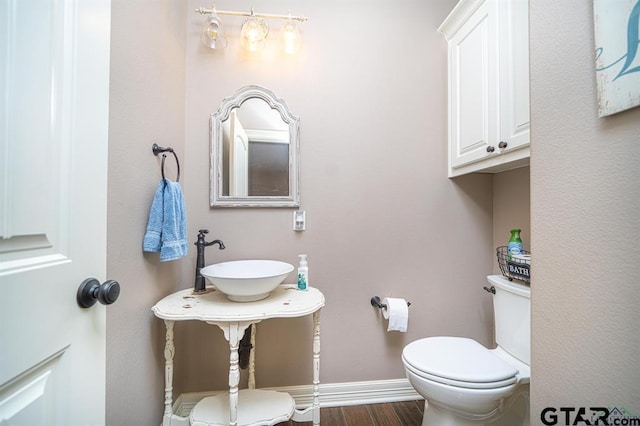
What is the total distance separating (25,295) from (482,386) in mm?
1356

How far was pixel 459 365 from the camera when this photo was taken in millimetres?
1019

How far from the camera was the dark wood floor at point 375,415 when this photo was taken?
1310 millimetres

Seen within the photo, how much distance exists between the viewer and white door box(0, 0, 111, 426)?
40 centimetres

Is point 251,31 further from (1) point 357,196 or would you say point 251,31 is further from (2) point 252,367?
(2) point 252,367

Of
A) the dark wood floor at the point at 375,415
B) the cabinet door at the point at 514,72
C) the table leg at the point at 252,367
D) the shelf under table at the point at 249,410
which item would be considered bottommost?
the dark wood floor at the point at 375,415

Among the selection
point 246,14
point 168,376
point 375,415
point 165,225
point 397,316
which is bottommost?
point 375,415

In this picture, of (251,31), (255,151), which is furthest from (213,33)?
(255,151)

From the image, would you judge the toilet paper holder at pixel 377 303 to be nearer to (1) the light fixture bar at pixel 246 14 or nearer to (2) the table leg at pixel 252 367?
(2) the table leg at pixel 252 367

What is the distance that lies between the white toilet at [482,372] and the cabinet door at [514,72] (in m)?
→ 0.72

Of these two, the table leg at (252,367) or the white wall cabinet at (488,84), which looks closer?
the white wall cabinet at (488,84)

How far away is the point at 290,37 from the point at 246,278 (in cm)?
137

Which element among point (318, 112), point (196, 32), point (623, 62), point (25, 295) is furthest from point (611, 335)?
point (196, 32)

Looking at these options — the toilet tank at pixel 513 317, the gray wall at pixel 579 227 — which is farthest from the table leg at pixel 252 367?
the toilet tank at pixel 513 317

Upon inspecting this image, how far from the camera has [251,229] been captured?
142cm
